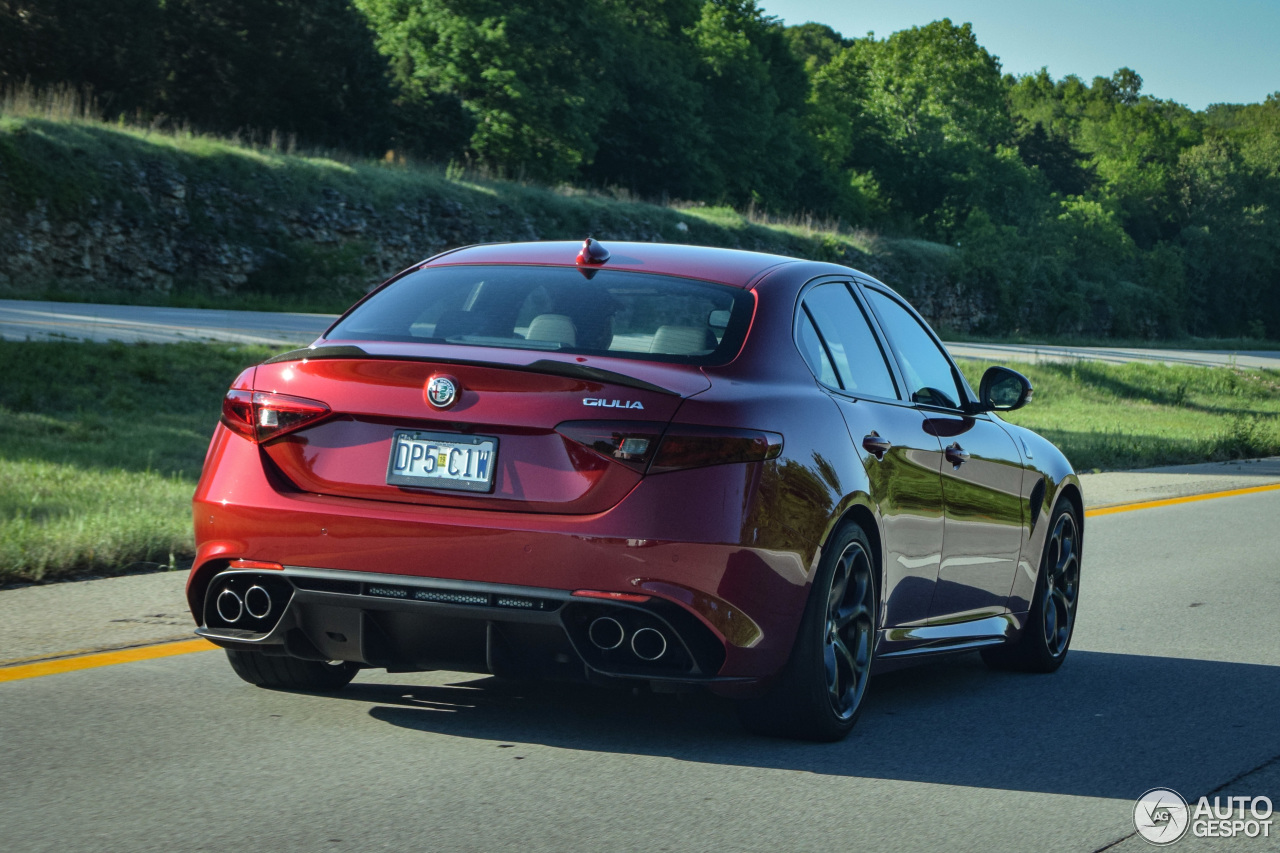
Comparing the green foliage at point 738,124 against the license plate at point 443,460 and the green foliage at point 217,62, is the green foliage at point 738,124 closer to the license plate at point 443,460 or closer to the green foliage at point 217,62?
the green foliage at point 217,62

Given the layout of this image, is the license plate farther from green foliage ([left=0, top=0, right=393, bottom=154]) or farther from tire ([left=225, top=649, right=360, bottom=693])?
green foliage ([left=0, top=0, right=393, bottom=154])

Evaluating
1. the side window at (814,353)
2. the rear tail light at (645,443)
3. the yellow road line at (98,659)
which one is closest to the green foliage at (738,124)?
the yellow road line at (98,659)

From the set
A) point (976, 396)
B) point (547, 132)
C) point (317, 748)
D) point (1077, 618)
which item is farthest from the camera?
point (547, 132)

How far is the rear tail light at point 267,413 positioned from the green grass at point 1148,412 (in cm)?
1485

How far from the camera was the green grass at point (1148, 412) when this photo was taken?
20.8 meters

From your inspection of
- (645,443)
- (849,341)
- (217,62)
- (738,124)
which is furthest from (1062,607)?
(738,124)

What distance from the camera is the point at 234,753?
485 centimetres

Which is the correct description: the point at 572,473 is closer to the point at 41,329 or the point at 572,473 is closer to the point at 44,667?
the point at 44,667

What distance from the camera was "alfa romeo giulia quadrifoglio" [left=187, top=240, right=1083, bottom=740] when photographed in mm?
4621

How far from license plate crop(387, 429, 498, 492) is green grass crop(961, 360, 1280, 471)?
1481 cm

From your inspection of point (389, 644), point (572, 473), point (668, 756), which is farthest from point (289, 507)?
point (668, 756)

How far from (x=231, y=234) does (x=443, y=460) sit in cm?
2918

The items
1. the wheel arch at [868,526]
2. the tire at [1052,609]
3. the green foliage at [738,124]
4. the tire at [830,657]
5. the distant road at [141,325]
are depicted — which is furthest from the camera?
the green foliage at [738,124]

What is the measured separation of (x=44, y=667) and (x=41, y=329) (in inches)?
489
